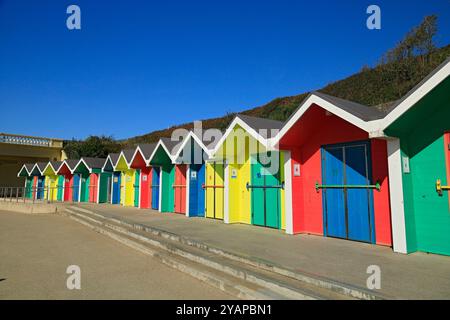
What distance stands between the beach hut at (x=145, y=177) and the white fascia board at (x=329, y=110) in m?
9.69

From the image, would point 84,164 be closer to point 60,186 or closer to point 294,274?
point 60,186

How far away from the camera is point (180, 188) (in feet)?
47.5

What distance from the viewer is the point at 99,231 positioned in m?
11.1

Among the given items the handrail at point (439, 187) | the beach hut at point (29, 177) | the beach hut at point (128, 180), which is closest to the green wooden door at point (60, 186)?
the beach hut at point (29, 177)

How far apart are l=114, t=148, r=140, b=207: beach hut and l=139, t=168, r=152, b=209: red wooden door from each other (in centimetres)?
101

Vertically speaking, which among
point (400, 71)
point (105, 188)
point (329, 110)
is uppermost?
point (400, 71)

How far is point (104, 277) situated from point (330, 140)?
6573 millimetres

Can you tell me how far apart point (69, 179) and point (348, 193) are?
25429 mm

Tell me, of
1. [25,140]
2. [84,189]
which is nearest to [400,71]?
[84,189]

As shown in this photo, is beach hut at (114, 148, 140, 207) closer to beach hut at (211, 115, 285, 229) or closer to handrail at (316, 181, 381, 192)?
beach hut at (211, 115, 285, 229)

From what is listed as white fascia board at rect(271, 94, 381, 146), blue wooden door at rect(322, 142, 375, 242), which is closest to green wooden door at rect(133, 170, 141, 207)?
white fascia board at rect(271, 94, 381, 146)

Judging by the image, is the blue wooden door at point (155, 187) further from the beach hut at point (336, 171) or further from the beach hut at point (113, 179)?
the beach hut at point (336, 171)

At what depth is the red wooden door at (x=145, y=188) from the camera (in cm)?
1695

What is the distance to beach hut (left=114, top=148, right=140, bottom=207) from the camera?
18.2 metres
